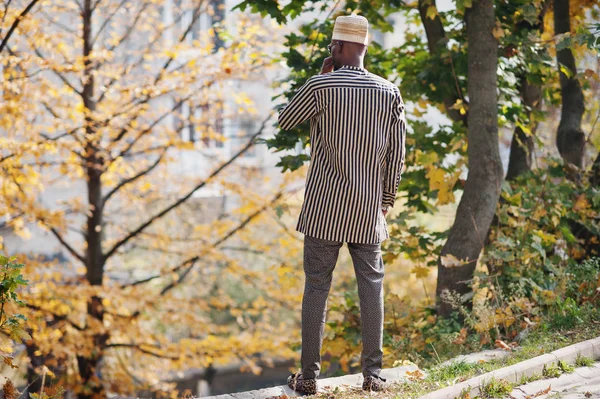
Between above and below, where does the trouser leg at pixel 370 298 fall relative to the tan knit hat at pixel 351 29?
below

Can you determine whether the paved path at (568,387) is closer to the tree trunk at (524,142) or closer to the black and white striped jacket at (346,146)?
the black and white striped jacket at (346,146)

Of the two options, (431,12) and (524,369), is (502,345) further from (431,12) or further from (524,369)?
(431,12)

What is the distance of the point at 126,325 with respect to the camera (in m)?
9.14

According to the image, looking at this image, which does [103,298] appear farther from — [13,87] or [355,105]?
[355,105]

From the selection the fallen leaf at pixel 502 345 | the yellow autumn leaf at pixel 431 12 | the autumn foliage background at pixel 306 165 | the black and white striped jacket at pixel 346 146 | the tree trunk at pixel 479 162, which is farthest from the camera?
the yellow autumn leaf at pixel 431 12

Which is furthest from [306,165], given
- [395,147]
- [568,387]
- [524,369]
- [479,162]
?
[568,387]

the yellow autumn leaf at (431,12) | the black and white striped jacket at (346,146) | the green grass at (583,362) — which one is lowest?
the green grass at (583,362)

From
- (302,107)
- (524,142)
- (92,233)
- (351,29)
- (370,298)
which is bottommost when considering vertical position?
(92,233)

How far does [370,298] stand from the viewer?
3.39 metres

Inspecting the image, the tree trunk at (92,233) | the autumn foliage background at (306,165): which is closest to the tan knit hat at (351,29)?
the autumn foliage background at (306,165)

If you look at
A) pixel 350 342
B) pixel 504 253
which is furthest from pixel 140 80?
pixel 504 253

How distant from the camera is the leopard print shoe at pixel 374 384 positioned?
3379 mm

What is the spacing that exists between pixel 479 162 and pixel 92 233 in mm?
6001

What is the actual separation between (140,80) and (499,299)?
21.2 ft
